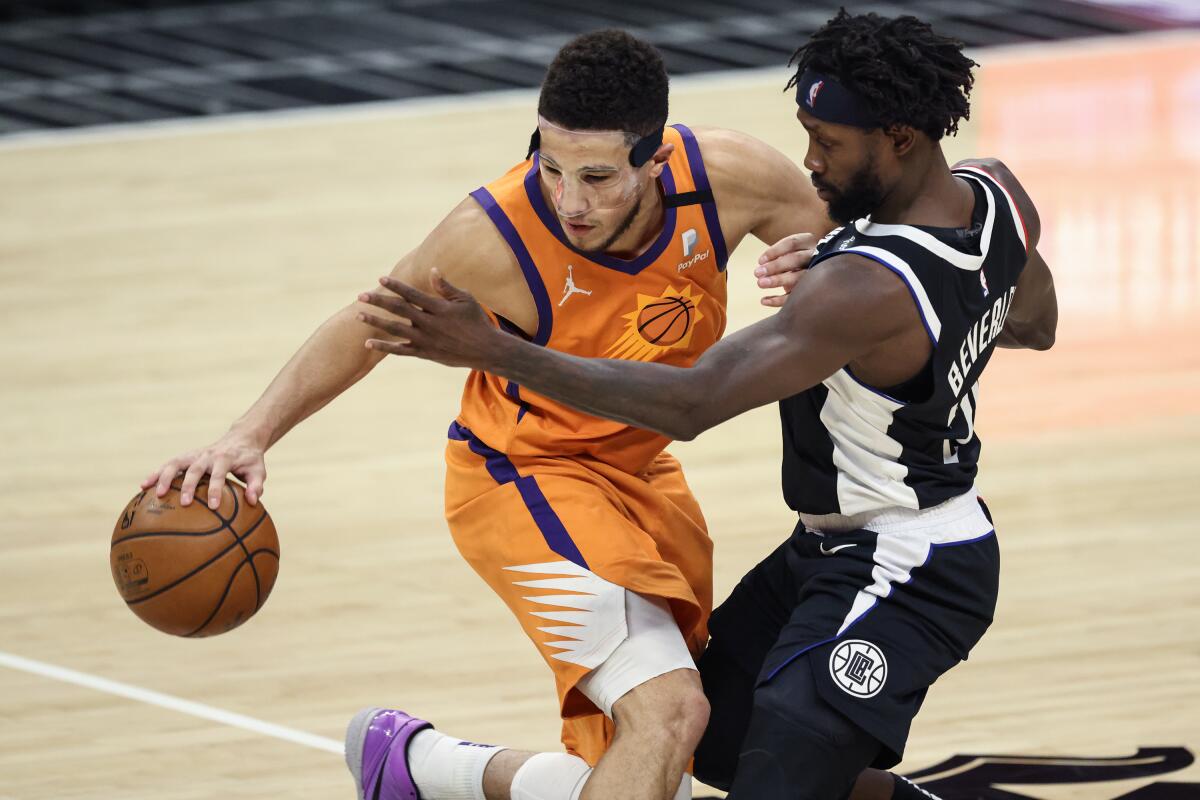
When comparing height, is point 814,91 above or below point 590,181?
above

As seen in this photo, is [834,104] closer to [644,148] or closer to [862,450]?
[644,148]

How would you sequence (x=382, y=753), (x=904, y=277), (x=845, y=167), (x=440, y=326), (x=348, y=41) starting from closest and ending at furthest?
(x=440, y=326)
(x=904, y=277)
(x=845, y=167)
(x=382, y=753)
(x=348, y=41)

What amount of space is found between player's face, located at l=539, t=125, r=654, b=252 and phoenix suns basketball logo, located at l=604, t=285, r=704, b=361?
0.17 meters

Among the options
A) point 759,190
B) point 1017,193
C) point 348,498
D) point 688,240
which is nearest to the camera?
point 1017,193

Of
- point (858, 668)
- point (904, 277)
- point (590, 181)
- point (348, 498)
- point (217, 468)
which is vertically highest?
point (590, 181)

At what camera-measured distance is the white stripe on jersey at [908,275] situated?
2990 mm

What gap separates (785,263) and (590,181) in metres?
0.39

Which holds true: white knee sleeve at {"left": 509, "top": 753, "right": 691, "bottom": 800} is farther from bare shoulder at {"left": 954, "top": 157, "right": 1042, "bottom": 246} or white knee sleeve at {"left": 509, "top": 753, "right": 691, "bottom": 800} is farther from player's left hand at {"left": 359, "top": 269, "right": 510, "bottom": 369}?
bare shoulder at {"left": 954, "top": 157, "right": 1042, "bottom": 246}

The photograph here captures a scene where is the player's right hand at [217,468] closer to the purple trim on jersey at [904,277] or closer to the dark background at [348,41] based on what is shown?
the purple trim on jersey at [904,277]

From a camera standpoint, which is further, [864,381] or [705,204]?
[705,204]

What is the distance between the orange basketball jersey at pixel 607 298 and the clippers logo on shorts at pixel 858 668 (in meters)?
0.65

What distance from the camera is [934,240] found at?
9.98 ft

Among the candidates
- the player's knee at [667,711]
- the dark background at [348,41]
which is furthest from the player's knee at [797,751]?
the dark background at [348,41]

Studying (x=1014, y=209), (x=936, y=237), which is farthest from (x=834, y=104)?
(x=1014, y=209)
